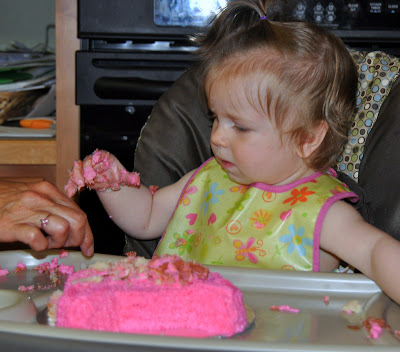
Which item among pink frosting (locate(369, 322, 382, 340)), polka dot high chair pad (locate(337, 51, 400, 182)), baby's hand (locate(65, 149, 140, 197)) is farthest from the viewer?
polka dot high chair pad (locate(337, 51, 400, 182))

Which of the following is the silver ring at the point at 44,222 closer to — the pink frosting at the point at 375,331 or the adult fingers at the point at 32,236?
the adult fingers at the point at 32,236

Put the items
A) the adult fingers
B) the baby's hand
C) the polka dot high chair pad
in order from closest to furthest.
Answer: the adult fingers → the baby's hand → the polka dot high chair pad

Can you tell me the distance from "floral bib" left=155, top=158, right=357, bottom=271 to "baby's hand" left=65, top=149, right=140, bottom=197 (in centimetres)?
14

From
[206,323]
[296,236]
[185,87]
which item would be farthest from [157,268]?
[185,87]

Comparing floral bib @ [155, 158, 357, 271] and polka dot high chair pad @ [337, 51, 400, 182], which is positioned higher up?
polka dot high chair pad @ [337, 51, 400, 182]

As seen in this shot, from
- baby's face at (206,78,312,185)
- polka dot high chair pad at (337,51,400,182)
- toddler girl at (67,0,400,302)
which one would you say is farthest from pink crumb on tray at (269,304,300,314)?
polka dot high chair pad at (337,51,400,182)

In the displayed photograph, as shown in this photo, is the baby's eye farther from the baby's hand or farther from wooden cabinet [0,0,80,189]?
wooden cabinet [0,0,80,189]

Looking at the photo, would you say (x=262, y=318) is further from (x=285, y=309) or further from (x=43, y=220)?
(x=43, y=220)

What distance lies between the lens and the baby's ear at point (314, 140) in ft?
3.63

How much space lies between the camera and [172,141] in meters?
1.25

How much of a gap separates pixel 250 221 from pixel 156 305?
0.48 metres

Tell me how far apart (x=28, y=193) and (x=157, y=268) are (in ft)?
0.90

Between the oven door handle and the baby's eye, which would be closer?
the baby's eye

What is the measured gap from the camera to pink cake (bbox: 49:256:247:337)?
2.15 ft
